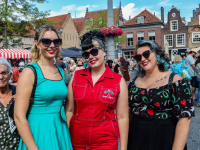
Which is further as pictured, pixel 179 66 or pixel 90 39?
pixel 179 66

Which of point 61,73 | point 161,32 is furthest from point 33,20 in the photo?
point 161,32

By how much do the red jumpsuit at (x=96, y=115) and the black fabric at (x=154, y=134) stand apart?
8.9 inches

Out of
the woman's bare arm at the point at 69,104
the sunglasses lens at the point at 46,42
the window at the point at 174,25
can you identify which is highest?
the window at the point at 174,25

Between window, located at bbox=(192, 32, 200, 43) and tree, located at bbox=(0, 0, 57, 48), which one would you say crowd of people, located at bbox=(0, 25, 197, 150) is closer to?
tree, located at bbox=(0, 0, 57, 48)

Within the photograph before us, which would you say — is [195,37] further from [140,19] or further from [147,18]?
[140,19]

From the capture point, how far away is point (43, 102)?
1808mm

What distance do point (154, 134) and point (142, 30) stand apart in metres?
36.1

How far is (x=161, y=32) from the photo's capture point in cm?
3512

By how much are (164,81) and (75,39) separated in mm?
43610

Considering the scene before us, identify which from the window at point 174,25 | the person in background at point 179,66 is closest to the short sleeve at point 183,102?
the person in background at point 179,66

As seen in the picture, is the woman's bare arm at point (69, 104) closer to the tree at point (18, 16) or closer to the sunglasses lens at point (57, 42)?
the sunglasses lens at point (57, 42)

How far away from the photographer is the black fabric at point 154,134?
1.97 m

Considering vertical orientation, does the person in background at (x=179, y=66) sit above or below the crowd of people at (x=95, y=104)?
above

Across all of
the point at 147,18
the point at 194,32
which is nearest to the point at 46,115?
the point at 194,32
